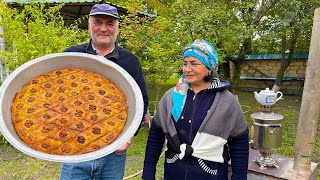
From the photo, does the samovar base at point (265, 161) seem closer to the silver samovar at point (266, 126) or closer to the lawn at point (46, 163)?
the silver samovar at point (266, 126)

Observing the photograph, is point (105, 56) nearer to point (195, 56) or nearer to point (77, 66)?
point (77, 66)

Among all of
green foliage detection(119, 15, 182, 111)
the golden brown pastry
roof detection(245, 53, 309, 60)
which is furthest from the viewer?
roof detection(245, 53, 309, 60)

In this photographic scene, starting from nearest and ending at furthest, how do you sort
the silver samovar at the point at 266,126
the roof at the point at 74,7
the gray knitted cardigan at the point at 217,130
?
the gray knitted cardigan at the point at 217,130, the silver samovar at the point at 266,126, the roof at the point at 74,7

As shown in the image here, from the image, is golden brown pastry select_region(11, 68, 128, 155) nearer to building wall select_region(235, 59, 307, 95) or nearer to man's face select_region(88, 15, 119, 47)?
man's face select_region(88, 15, 119, 47)

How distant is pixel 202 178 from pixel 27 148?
0.98m

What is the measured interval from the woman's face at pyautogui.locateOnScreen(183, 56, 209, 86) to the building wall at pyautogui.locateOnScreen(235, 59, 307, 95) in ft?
33.8

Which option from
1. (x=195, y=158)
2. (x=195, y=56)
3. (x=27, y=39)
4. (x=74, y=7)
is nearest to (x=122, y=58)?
(x=195, y=56)

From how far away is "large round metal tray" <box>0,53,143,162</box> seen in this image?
1.33 meters

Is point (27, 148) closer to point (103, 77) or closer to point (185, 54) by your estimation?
point (103, 77)

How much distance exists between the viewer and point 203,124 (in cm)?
169

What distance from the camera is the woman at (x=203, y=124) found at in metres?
1.70

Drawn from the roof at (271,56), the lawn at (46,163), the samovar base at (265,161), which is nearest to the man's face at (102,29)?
the samovar base at (265,161)

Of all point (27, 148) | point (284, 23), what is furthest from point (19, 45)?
point (284, 23)

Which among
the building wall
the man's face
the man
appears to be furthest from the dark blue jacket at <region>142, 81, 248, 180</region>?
the building wall
